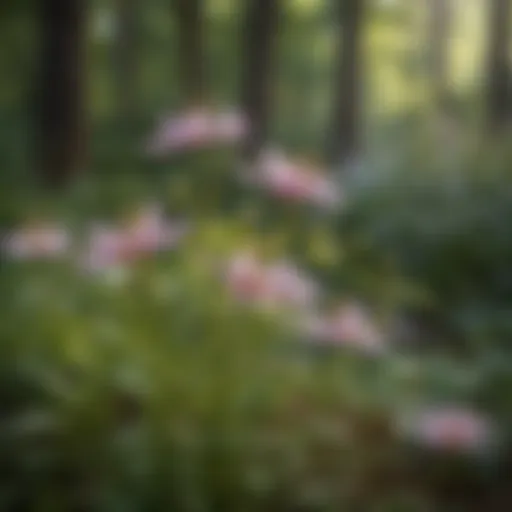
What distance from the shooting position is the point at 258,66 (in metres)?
1.50

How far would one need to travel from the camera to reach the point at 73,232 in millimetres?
1339

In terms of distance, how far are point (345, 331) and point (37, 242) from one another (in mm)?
335

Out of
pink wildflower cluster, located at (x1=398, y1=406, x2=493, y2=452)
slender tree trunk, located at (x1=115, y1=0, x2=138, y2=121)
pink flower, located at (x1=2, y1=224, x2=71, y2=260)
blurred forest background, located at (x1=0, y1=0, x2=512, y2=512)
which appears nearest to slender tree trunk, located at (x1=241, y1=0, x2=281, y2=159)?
blurred forest background, located at (x1=0, y1=0, x2=512, y2=512)

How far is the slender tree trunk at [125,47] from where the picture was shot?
4.76 feet

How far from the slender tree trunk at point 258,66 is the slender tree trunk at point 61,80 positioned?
195 mm

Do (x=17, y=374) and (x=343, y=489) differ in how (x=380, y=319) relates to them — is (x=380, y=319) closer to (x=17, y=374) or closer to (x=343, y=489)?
(x=343, y=489)

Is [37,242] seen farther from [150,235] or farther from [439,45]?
[439,45]

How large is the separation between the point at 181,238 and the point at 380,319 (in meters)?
0.23

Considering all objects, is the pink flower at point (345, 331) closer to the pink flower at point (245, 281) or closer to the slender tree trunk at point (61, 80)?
the pink flower at point (245, 281)

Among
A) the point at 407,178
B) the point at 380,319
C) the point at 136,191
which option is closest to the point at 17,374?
the point at 136,191

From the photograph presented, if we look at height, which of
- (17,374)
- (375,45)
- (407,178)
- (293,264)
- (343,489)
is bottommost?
(343,489)

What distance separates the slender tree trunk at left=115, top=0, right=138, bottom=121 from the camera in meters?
1.45

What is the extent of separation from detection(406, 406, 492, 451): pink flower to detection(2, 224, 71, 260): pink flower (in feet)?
1.33

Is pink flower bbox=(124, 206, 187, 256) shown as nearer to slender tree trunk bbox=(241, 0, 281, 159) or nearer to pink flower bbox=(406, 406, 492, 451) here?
slender tree trunk bbox=(241, 0, 281, 159)
